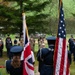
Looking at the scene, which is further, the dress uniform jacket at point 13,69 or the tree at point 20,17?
the tree at point 20,17

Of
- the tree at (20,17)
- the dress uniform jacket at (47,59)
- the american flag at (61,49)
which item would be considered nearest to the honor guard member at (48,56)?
the dress uniform jacket at (47,59)

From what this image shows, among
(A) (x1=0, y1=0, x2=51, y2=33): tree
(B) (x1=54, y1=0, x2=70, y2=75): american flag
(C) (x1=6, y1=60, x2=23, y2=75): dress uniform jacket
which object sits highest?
(A) (x1=0, y1=0, x2=51, y2=33): tree

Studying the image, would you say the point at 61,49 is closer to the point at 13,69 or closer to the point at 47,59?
the point at 47,59

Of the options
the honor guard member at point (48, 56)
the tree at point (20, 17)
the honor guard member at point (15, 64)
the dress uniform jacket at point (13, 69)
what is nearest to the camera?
the honor guard member at point (15, 64)

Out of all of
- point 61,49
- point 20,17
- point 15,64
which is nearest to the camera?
point 15,64

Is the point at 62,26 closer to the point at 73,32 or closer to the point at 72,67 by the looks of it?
the point at 72,67

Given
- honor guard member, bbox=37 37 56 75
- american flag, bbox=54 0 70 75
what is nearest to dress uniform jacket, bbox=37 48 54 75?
honor guard member, bbox=37 37 56 75

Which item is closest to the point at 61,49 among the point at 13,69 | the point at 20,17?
the point at 13,69

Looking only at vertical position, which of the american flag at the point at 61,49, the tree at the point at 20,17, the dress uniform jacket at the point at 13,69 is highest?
the tree at the point at 20,17

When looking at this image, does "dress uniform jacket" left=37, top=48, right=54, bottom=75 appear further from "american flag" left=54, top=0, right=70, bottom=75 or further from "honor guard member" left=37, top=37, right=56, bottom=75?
"american flag" left=54, top=0, right=70, bottom=75

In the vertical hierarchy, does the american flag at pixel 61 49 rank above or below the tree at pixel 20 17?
below

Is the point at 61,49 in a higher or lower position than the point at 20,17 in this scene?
lower

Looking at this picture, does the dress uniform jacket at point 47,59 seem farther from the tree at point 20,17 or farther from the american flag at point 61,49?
the tree at point 20,17

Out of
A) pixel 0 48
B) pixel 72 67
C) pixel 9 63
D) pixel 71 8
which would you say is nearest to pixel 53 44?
pixel 9 63
